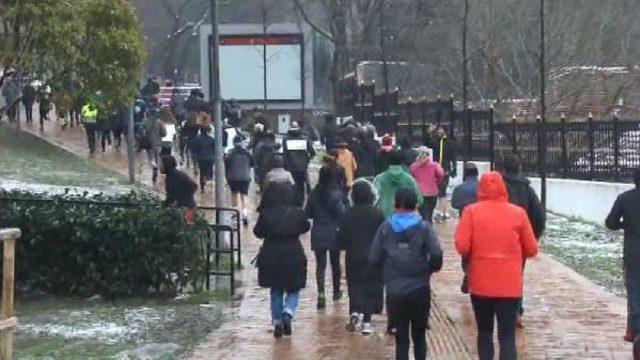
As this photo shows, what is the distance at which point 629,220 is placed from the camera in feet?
39.1

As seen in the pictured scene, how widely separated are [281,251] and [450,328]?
198cm

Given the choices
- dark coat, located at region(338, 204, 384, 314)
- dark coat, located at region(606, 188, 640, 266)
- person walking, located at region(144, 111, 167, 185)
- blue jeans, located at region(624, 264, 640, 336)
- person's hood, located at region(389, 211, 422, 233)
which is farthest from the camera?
person walking, located at region(144, 111, 167, 185)

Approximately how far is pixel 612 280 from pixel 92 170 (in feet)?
52.4

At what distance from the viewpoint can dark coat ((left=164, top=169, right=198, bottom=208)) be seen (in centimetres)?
1678

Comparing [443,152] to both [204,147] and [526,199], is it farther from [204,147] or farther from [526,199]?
[526,199]

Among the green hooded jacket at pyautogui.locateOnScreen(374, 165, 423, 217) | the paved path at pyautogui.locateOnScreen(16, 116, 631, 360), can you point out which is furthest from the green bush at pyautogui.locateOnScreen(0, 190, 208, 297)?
the green hooded jacket at pyautogui.locateOnScreen(374, 165, 423, 217)

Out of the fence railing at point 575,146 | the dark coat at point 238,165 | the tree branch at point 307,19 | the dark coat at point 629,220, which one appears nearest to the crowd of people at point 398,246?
the dark coat at point 629,220

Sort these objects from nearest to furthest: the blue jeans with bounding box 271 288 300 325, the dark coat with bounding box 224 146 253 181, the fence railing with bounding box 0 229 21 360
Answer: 1. the fence railing with bounding box 0 229 21 360
2. the blue jeans with bounding box 271 288 300 325
3. the dark coat with bounding box 224 146 253 181

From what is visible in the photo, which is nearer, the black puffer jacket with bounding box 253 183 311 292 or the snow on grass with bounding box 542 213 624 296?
the black puffer jacket with bounding box 253 183 311 292

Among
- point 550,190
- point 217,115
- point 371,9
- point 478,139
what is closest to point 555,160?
point 550,190

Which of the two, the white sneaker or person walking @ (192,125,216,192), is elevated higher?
person walking @ (192,125,216,192)

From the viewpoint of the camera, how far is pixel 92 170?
101ft

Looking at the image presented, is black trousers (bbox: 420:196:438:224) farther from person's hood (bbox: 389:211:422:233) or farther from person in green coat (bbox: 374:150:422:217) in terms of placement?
person's hood (bbox: 389:211:422:233)

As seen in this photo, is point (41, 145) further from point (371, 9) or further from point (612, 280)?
point (612, 280)
